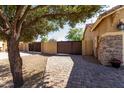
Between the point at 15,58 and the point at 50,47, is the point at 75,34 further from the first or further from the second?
the point at 15,58

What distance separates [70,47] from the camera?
89.7ft

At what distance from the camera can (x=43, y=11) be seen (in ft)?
38.9

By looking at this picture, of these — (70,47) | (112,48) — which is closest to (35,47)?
(70,47)

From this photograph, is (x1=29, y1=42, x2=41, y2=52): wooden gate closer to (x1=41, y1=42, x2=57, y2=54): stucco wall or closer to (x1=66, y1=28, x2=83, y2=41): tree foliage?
(x1=41, y1=42, x2=57, y2=54): stucco wall

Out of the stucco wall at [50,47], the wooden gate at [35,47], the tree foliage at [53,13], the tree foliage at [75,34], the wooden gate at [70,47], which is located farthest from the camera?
the tree foliage at [75,34]

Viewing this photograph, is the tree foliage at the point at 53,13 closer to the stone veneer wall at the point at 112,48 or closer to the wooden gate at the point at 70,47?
the stone veneer wall at the point at 112,48

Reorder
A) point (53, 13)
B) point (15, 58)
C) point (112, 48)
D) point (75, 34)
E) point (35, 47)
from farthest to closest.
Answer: point (75, 34) < point (35, 47) < point (112, 48) < point (53, 13) < point (15, 58)

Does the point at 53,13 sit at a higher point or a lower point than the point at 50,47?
higher

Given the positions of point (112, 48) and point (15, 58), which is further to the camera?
point (112, 48)

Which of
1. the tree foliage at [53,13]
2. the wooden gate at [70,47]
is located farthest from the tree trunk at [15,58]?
the wooden gate at [70,47]

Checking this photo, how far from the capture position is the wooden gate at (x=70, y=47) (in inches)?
1037

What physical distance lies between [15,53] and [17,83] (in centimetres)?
139

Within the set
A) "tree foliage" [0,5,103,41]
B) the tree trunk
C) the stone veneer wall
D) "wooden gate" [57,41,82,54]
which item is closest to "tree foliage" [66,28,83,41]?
"wooden gate" [57,41,82,54]

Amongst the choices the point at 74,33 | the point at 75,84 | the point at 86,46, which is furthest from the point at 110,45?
the point at 74,33
